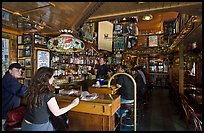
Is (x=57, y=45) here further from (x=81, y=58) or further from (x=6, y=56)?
(x=81, y=58)

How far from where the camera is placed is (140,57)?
14.4 meters

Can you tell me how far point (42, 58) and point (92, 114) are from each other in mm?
2821

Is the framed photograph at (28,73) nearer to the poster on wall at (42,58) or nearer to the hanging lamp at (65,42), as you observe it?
A: the poster on wall at (42,58)

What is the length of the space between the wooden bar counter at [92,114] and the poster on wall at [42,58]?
84.9 inches

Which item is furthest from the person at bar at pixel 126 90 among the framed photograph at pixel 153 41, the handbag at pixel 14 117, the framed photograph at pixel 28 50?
the framed photograph at pixel 153 41

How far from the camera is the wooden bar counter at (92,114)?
102 inches

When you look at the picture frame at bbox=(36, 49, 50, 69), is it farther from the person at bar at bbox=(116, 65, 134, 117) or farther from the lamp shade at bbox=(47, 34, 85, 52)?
the person at bar at bbox=(116, 65, 134, 117)

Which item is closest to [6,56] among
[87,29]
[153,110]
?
[87,29]

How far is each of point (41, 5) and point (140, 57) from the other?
12339 mm

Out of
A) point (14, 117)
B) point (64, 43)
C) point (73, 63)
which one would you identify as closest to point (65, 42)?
point (64, 43)

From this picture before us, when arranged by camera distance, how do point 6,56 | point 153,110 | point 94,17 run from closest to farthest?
1. point 94,17
2. point 6,56
3. point 153,110

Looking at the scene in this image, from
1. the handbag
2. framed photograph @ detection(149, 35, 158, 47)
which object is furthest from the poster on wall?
framed photograph @ detection(149, 35, 158, 47)

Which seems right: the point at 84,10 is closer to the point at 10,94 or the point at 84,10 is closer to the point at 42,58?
the point at 10,94

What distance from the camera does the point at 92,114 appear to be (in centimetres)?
268
